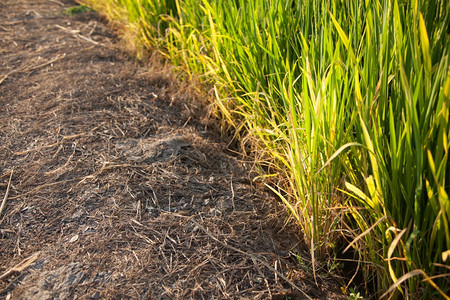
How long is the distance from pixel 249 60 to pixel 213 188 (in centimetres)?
67

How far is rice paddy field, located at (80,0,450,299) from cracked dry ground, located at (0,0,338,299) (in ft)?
0.65

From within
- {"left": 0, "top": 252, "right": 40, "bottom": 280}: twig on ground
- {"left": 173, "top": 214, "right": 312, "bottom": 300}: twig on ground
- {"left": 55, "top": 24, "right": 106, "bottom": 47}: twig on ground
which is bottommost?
{"left": 173, "top": 214, "right": 312, "bottom": 300}: twig on ground

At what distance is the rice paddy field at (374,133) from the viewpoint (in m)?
1.20

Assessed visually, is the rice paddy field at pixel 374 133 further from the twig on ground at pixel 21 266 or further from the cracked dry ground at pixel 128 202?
the twig on ground at pixel 21 266

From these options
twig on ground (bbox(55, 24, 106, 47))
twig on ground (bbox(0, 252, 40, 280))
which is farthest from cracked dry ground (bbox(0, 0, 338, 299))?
twig on ground (bbox(55, 24, 106, 47))

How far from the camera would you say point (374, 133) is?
1.28 meters

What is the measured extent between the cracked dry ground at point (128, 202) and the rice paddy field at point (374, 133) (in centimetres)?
20

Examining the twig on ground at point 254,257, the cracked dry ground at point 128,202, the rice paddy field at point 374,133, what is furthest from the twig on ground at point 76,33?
the twig on ground at point 254,257

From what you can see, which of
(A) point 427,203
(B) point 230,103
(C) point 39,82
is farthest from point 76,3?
(A) point 427,203

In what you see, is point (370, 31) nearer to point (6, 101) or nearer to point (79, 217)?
point (79, 217)

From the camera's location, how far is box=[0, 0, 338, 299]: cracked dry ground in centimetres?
151

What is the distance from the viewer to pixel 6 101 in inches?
105

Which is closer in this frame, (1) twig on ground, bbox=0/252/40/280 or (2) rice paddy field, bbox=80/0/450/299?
(2) rice paddy field, bbox=80/0/450/299

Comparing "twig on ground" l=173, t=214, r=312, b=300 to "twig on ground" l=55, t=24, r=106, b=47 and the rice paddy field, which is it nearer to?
the rice paddy field
